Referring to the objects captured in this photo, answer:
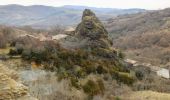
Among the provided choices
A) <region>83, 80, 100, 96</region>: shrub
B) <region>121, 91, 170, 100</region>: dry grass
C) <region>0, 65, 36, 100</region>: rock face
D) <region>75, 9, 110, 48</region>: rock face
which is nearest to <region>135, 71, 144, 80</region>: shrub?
<region>75, 9, 110, 48</region>: rock face

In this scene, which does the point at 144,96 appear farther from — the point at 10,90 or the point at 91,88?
the point at 10,90

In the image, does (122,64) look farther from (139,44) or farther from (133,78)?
(139,44)

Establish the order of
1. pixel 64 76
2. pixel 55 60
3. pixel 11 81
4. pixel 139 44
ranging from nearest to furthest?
1. pixel 11 81
2. pixel 64 76
3. pixel 55 60
4. pixel 139 44

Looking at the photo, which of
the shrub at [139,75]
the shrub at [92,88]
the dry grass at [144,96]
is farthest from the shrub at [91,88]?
the shrub at [139,75]

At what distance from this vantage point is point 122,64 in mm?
64438

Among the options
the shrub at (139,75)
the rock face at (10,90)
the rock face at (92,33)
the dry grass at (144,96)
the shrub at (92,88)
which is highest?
the rock face at (10,90)

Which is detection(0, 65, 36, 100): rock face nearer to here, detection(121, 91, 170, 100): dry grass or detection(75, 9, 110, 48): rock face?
detection(121, 91, 170, 100): dry grass

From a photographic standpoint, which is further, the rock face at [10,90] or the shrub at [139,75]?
the shrub at [139,75]

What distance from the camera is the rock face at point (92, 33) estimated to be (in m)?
66.4

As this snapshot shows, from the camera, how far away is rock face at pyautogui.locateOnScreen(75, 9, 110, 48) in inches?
2616

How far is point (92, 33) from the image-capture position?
6775cm

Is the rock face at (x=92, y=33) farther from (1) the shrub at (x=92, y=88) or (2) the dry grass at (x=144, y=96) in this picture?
(1) the shrub at (x=92, y=88)

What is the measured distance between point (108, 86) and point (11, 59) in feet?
43.6

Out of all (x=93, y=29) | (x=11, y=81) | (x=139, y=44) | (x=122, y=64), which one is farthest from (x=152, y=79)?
(x=139, y=44)
